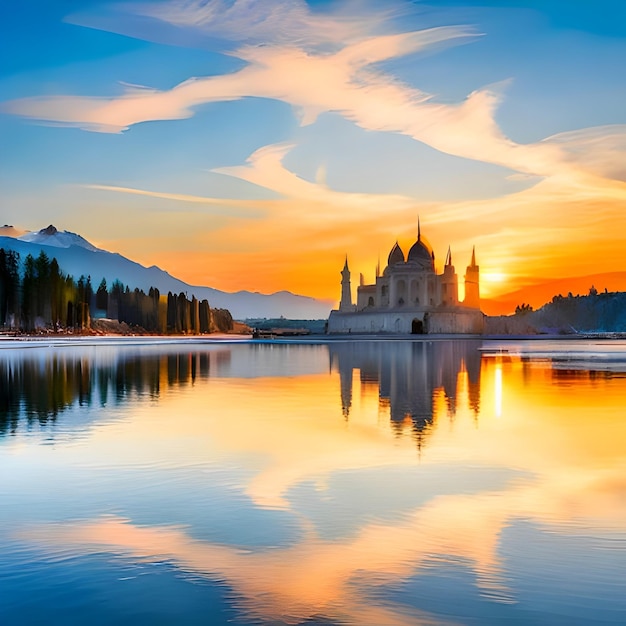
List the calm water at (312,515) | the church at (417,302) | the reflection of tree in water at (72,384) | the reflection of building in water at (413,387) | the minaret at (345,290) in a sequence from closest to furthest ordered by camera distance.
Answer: the calm water at (312,515), the reflection of building in water at (413,387), the reflection of tree in water at (72,384), the church at (417,302), the minaret at (345,290)

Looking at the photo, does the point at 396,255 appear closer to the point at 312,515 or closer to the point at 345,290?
the point at 345,290

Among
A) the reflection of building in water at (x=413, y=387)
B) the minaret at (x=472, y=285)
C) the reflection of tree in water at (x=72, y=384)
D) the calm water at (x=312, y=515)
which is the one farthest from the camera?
the minaret at (x=472, y=285)

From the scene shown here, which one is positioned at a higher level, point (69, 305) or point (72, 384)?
point (69, 305)

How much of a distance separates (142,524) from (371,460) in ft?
16.9

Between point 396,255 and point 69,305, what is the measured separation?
66647mm

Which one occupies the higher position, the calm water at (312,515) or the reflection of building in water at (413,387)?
the reflection of building in water at (413,387)

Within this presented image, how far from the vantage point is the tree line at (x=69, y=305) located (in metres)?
92.8

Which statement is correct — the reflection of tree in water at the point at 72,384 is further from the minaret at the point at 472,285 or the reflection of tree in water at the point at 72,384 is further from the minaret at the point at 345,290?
the minaret at the point at 345,290

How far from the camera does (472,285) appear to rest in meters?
150

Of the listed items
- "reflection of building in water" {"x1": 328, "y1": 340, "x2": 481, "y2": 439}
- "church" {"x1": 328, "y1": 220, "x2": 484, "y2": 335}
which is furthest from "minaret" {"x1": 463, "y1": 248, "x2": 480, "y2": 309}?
"reflection of building in water" {"x1": 328, "y1": 340, "x2": 481, "y2": 439}

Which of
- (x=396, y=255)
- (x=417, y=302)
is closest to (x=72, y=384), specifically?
(x=417, y=302)

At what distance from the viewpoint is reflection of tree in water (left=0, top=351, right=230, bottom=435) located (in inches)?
835

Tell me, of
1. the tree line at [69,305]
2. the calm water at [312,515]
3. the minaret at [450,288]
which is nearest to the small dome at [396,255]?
the minaret at [450,288]

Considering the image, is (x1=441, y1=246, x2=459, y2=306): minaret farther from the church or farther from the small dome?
the small dome
